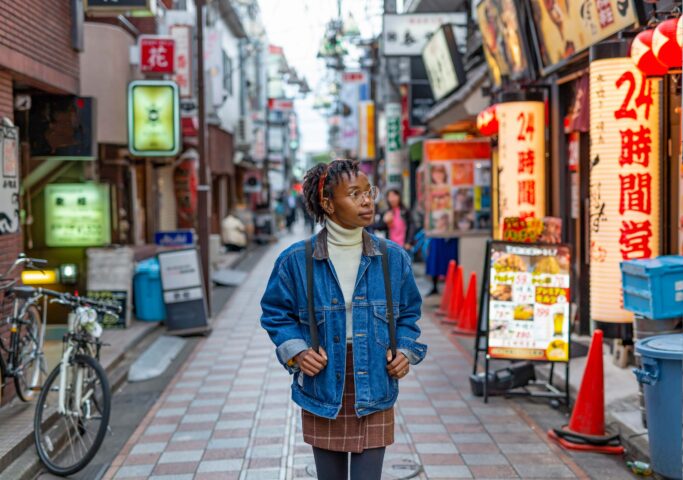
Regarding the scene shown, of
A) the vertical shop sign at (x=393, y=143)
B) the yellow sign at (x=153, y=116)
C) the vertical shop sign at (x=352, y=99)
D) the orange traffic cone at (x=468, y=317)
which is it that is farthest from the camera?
the vertical shop sign at (x=352, y=99)

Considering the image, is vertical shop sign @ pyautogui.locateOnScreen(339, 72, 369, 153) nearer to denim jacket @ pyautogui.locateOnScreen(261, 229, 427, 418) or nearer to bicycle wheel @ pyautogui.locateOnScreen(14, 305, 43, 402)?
bicycle wheel @ pyautogui.locateOnScreen(14, 305, 43, 402)

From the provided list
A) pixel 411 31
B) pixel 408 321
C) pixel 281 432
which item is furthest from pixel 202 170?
pixel 408 321

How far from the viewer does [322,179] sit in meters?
4.07

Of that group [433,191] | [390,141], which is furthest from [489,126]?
[390,141]

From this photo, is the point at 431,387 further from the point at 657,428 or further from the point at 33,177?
the point at 33,177

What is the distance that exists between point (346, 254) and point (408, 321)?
1.42 feet

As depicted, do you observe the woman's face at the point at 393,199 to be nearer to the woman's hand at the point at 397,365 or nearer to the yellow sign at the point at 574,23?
the yellow sign at the point at 574,23

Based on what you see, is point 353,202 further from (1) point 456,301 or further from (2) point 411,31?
(2) point 411,31

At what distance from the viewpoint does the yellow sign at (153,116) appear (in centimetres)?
1405

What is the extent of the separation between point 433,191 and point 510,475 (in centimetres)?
975

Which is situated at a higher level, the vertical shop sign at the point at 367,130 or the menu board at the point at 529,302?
the vertical shop sign at the point at 367,130

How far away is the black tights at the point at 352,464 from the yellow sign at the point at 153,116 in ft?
34.8

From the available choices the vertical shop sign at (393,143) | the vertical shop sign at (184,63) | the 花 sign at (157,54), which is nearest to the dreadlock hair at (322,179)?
the 花 sign at (157,54)

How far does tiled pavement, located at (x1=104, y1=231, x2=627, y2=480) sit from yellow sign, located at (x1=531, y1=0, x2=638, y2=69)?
4.23 metres
